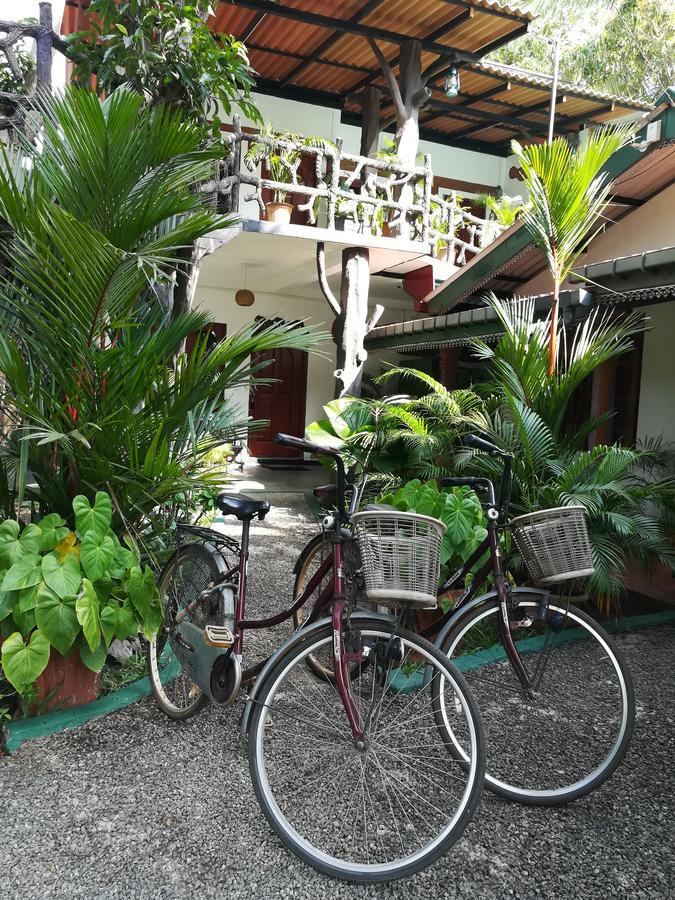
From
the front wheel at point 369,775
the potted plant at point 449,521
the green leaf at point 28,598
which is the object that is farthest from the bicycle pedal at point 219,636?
the potted plant at point 449,521

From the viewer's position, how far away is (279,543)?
648 centimetres

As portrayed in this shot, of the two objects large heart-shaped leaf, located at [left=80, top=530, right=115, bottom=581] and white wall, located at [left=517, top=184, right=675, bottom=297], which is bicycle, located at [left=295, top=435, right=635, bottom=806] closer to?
large heart-shaped leaf, located at [left=80, top=530, right=115, bottom=581]

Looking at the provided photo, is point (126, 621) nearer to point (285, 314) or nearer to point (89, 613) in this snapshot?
point (89, 613)

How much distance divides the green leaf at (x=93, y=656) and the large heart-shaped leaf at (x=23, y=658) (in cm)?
23

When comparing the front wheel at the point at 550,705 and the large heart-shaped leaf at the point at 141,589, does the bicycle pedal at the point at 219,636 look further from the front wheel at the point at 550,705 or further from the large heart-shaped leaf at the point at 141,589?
the front wheel at the point at 550,705

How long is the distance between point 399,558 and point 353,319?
664cm

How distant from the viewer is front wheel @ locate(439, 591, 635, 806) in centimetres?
240

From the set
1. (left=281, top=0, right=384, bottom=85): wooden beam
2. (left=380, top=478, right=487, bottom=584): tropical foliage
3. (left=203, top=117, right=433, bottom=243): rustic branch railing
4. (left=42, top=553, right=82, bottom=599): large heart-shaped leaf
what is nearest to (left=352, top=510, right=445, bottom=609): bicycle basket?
(left=42, top=553, right=82, bottom=599): large heart-shaped leaf

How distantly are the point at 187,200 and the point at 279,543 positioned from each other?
165 inches

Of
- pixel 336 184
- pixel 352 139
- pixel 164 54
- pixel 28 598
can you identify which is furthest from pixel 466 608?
pixel 352 139

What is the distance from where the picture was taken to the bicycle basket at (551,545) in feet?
8.00

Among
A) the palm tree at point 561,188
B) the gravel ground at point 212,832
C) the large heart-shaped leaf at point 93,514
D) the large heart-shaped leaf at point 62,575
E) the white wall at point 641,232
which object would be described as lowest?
the gravel ground at point 212,832

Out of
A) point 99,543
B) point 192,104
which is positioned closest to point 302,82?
point 192,104

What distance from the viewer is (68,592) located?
2.58m
